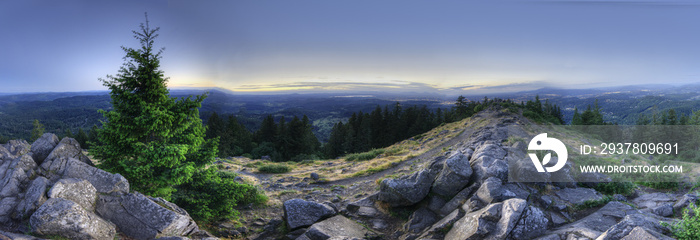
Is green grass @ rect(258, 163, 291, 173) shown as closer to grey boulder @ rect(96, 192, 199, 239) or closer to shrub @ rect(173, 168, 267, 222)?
shrub @ rect(173, 168, 267, 222)

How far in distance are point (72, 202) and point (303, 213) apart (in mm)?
7742

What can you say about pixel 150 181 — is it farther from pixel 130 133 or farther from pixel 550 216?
pixel 550 216

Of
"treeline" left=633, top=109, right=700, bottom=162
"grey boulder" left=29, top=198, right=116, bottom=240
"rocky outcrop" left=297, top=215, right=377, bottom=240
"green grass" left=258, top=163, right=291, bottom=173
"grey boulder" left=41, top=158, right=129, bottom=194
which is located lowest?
"treeline" left=633, top=109, right=700, bottom=162

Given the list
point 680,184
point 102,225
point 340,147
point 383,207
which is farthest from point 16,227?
point 340,147

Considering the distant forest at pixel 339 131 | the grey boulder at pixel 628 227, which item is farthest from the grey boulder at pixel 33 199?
the distant forest at pixel 339 131

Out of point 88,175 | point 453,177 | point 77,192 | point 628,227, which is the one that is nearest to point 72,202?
point 77,192

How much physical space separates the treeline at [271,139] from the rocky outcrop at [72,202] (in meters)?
44.7

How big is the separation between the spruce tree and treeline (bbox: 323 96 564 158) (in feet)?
171

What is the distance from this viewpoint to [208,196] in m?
12.2

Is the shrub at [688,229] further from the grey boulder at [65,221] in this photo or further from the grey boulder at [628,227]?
the grey boulder at [65,221]

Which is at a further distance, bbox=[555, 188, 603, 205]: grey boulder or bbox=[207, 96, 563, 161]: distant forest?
bbox=[207, 96, 563, 161]: distant forest

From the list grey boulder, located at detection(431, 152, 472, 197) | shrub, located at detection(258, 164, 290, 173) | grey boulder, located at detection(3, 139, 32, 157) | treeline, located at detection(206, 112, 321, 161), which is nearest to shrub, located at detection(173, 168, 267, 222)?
grey boulder, located at detection(3, 139, 32, 157)

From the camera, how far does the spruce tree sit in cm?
1068

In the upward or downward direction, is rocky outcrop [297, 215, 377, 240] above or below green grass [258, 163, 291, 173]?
above
